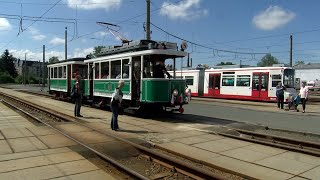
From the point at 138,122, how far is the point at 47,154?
6.15m

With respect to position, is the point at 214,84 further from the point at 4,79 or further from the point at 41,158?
the point at 4,79

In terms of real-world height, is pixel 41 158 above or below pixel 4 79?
below

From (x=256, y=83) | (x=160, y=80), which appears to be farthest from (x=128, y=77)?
(x=256, y=83)

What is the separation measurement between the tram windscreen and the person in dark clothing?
48.4 ft

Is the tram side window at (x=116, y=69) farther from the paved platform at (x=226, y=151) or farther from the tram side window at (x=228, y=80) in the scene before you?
the tram side window at (x=228, y=80)

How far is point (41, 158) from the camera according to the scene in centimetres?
825

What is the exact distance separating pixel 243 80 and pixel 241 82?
15.9 inches

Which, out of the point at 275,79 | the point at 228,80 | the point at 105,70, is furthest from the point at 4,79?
the point at 105,70

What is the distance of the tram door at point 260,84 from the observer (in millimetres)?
28531

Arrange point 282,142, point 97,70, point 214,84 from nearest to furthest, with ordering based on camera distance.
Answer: point 282,142 → point 97,70 → point 214,84

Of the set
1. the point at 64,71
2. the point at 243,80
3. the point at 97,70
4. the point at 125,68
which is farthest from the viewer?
the point at 243,80

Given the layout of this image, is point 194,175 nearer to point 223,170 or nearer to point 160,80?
point 223,170

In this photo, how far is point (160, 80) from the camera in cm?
1501

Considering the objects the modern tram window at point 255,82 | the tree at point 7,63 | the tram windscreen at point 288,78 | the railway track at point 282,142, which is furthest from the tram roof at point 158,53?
the tree at point 7,63
